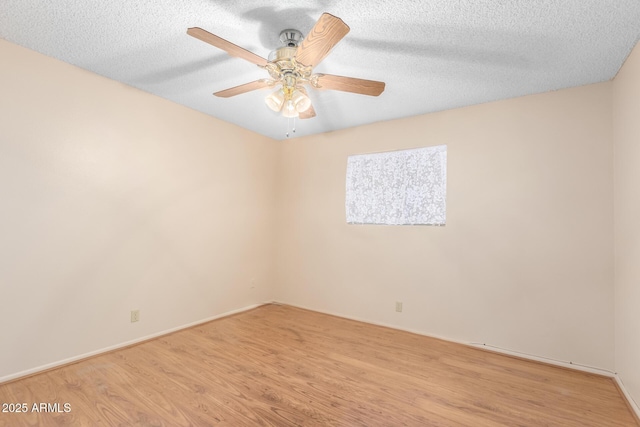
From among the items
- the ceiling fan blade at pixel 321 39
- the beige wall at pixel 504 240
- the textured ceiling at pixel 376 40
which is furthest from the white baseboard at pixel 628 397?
the ceiling fan blade at pixel 321 39

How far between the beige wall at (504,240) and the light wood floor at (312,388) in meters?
0.36

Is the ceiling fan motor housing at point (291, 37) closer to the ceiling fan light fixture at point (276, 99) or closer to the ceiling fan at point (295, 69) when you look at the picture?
the ceiling fan at point (295, 69)

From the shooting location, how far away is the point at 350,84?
1.95 m

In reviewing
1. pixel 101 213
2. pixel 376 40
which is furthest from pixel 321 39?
pixel 101 213

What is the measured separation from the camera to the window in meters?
3.18

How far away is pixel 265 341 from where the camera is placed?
9.43 ft

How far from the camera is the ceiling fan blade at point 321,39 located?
1.35m

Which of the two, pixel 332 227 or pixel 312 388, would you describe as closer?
pixel 312 388

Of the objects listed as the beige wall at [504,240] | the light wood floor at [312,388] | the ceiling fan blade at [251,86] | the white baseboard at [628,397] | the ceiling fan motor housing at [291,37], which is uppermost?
the ceiling fan motor housing at [291,37]

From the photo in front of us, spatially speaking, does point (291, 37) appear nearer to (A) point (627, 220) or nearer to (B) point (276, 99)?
(B) point (276, 99)

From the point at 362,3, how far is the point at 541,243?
8.03ft

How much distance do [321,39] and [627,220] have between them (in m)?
2.44

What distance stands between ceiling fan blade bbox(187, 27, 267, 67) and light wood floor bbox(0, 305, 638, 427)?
209 centimetres

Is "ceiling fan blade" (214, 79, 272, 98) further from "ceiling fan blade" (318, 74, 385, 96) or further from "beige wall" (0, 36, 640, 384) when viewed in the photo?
"beige wall" (0, 36, 640, 384)
